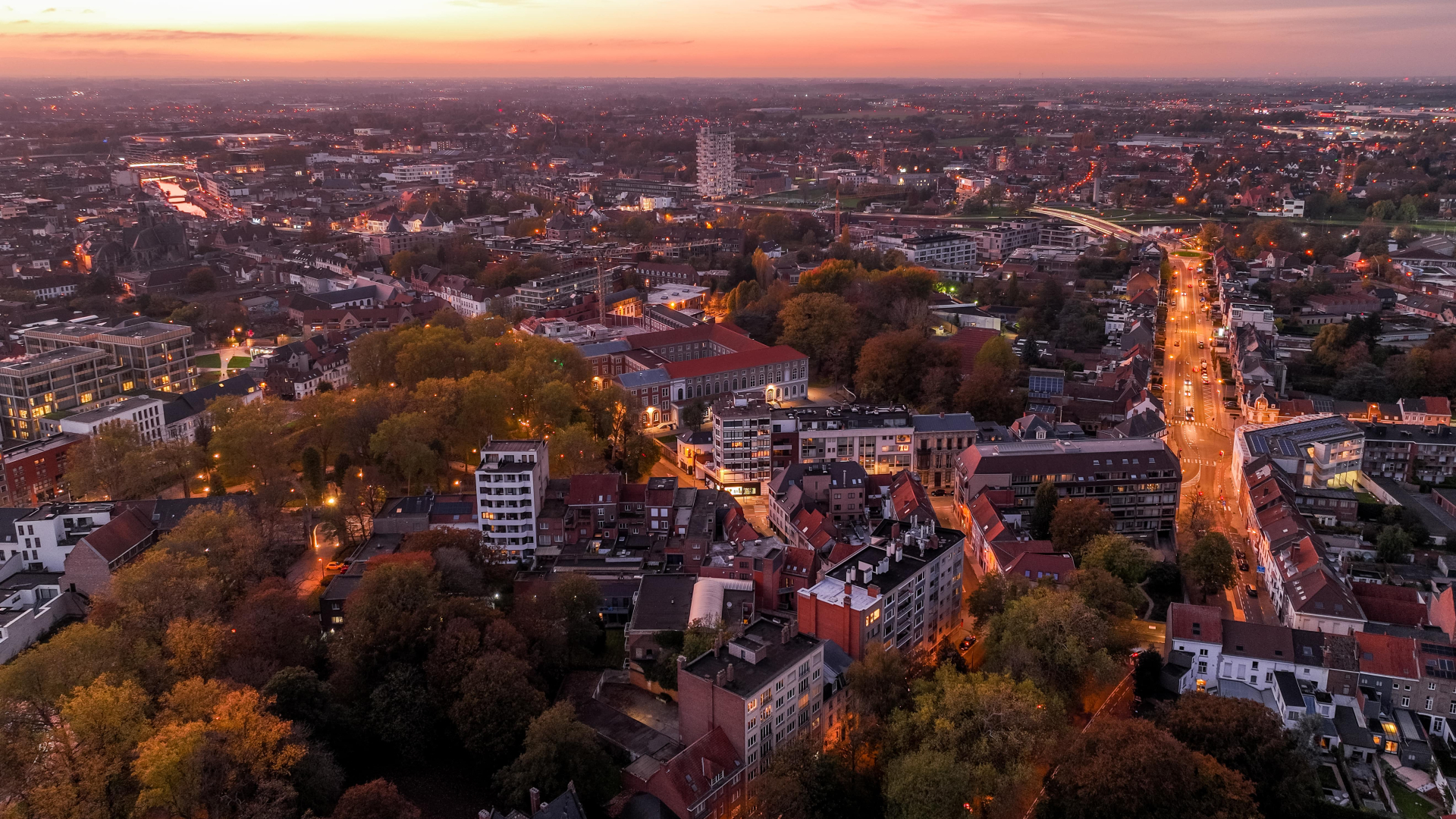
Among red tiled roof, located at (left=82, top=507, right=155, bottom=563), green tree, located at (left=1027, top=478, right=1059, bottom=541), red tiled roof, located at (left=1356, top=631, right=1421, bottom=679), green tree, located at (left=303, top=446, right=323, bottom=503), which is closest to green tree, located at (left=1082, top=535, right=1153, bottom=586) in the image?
green tree, located at (left=1027, top=478, right=1059, bottom=541)

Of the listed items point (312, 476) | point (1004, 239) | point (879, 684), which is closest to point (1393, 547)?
point (879, 684)

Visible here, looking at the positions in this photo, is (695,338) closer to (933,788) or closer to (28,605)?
(28,605)

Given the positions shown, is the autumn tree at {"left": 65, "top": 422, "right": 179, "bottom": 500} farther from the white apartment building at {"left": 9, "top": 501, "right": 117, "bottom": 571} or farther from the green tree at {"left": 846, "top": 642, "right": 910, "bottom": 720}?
the green tree at {"left": 846, "top": 642, "right": 910, "bottom": 720}

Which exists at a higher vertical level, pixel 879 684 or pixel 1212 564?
pixel 1212 564

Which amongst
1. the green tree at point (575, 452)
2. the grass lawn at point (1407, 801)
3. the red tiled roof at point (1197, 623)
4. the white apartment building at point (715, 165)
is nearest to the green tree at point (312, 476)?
the green tree at point (575, 452)

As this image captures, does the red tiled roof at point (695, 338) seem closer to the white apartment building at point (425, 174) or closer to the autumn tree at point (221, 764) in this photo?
the autumn tree at point (221, 764)

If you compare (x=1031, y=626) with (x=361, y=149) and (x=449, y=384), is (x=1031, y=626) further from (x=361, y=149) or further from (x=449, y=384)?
(x=361, y=149)
